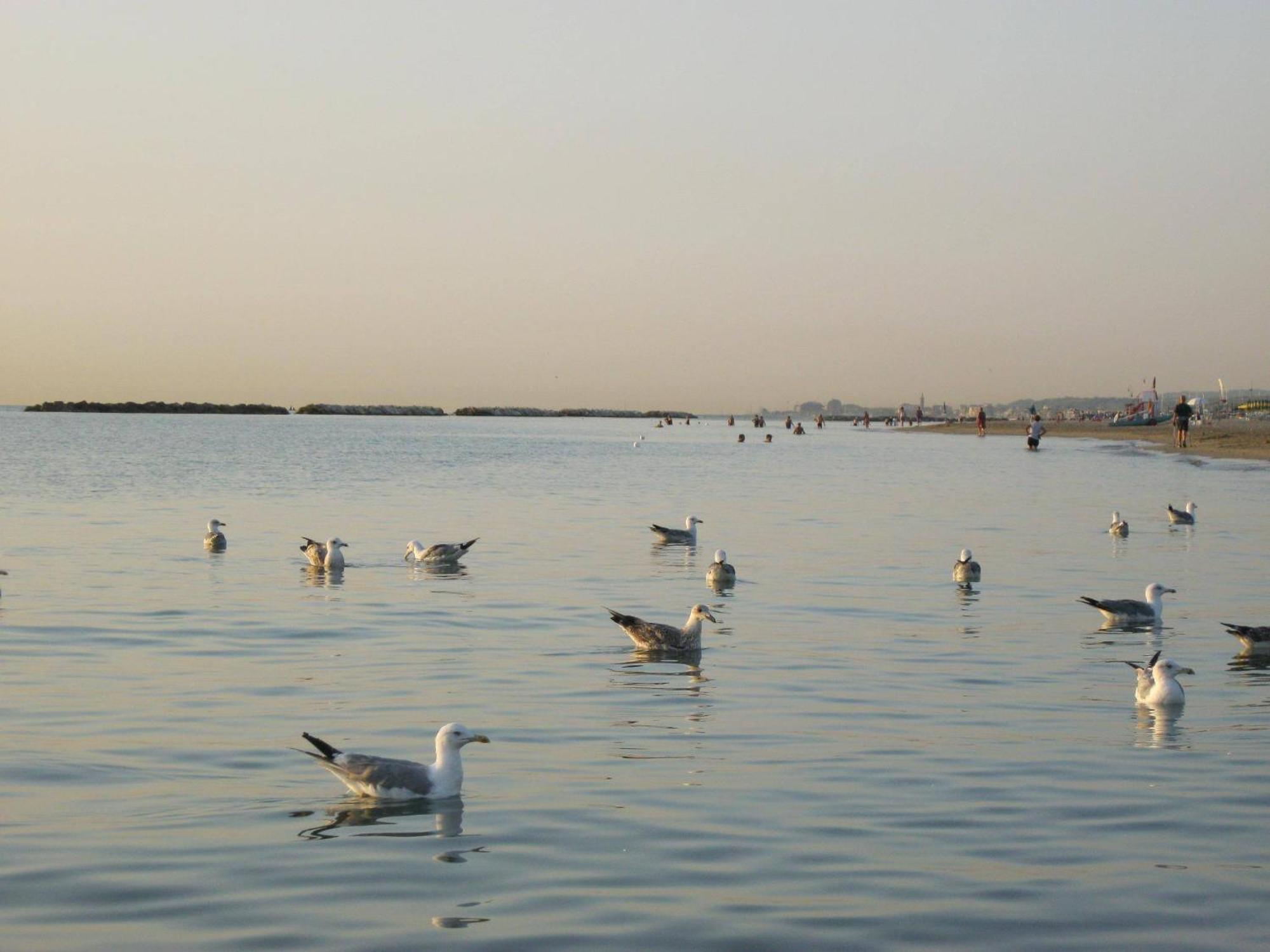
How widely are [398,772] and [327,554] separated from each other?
1599 cm

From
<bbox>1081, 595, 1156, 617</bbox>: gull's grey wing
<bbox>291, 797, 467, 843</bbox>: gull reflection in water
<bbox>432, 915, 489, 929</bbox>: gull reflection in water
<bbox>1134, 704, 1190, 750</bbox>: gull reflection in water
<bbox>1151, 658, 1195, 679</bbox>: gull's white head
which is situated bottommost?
<bbox>291, 797, 467, 843</bbox>: gull reflection in water

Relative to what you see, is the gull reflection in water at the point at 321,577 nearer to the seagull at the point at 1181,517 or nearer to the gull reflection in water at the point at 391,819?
the gull reflection in water at the point at 391,819

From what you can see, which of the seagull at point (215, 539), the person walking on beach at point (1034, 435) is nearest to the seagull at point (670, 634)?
the seagull at point (215, 539)

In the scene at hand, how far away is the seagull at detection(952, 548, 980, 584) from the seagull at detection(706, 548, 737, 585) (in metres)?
3.95

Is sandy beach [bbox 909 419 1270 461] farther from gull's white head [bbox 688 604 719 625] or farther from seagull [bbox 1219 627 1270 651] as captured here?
gull's white head [bbox 688 604 719 625]

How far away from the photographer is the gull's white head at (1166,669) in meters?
14.6

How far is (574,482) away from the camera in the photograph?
193 feet

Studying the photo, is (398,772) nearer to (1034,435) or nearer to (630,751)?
(630,751)

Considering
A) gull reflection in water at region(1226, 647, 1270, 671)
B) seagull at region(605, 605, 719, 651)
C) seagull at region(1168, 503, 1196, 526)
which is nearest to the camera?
gull reflection in water at region(1226, 647, 1270, 671)

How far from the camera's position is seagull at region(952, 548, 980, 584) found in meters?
25.4

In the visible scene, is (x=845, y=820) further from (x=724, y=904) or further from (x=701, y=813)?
(x=724, y=904)

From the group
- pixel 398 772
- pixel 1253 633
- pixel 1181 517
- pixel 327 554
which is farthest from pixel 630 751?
pixel 1181 517

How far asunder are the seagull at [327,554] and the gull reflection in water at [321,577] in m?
0.07

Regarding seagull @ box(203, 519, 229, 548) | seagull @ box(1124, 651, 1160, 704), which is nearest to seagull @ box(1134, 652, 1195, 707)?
seagull @ box(1124, 651, 1160, 704)
